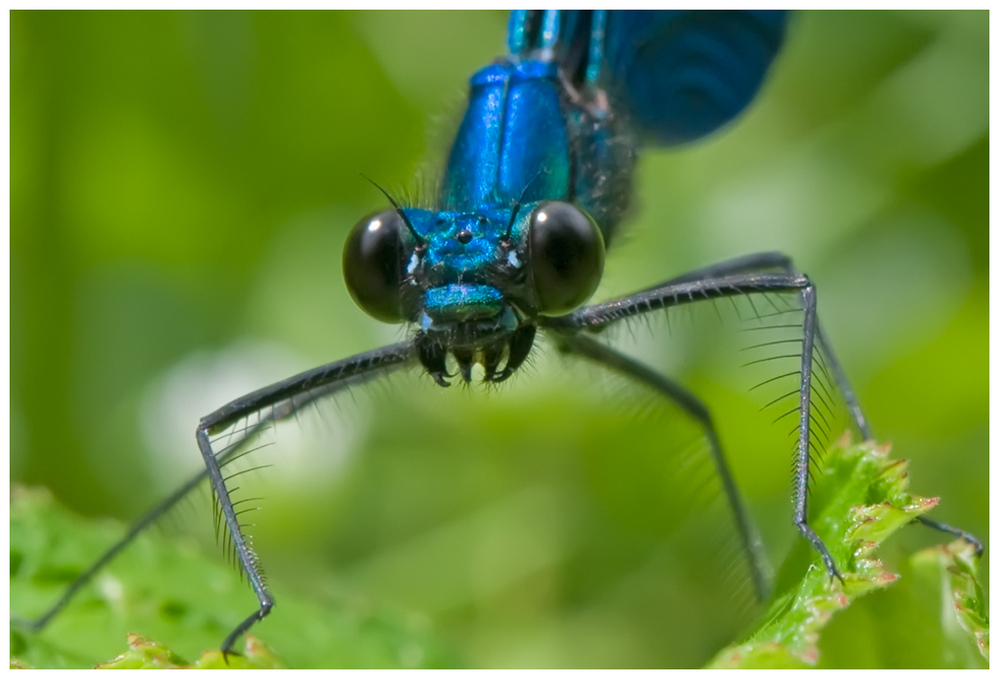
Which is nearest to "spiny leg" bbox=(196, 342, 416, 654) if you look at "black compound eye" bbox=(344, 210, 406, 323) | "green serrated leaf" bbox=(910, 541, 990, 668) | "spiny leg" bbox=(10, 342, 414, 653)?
Result: "spiny leg" bbox=(10, 342, 414, 653)

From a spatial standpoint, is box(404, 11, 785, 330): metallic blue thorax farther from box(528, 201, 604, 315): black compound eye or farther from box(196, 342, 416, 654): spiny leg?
box(196, 342, 416, 654): spiny leg

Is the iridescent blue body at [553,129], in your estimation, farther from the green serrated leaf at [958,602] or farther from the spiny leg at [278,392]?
the green serrated leaf at [958,602]

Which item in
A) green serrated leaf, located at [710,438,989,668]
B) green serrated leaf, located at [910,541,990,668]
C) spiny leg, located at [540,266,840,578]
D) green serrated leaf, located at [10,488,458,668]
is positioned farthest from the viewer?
green serrated leaf, located at [10,488,458,668]

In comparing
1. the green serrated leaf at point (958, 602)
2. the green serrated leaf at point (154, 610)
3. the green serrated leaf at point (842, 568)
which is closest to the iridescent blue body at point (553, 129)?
the green serrated leaf at point (842, 568)

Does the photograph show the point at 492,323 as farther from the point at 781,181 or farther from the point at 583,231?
the point at 781,181

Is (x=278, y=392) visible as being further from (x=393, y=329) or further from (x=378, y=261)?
(x=393, y=329)
